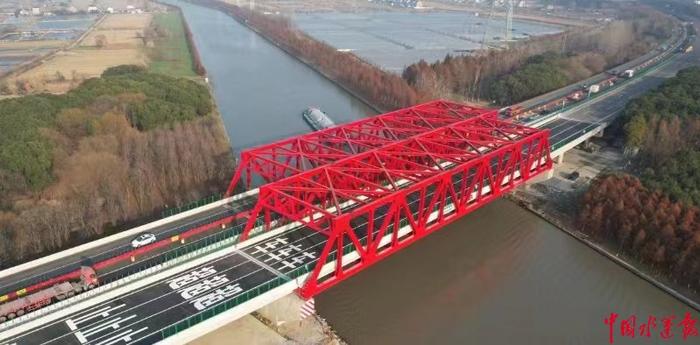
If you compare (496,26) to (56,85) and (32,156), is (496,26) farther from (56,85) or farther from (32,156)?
(32,156)

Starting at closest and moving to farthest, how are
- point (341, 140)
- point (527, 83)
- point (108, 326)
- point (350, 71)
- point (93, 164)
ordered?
1. point (108, 326)
2. point (341, 140)
3. point (93, 164)
4. point (527, 83)
5. point (350, 71)

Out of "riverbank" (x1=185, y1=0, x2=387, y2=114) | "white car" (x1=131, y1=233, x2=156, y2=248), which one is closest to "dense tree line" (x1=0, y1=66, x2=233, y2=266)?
"white car" (x1=131, y1=233, x2=156, y2=248)

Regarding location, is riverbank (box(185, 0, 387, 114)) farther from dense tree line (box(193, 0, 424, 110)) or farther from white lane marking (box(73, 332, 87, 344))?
white lane marking (box(73, 332, 87, 344))

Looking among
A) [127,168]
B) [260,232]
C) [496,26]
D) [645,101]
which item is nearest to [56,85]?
[127,168]

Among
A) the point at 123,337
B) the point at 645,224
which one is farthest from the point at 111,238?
the point at 645,224

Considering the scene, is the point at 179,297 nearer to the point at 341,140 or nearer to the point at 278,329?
the point at 278,329

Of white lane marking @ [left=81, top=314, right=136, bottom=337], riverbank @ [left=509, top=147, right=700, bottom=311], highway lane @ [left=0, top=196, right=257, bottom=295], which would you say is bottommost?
riverbank @ [left=509, top=147, right=700, bottom=311]

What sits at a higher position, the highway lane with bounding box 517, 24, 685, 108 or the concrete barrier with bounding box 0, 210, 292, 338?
the highway lane with bounding box 517, 24, 685, 108
